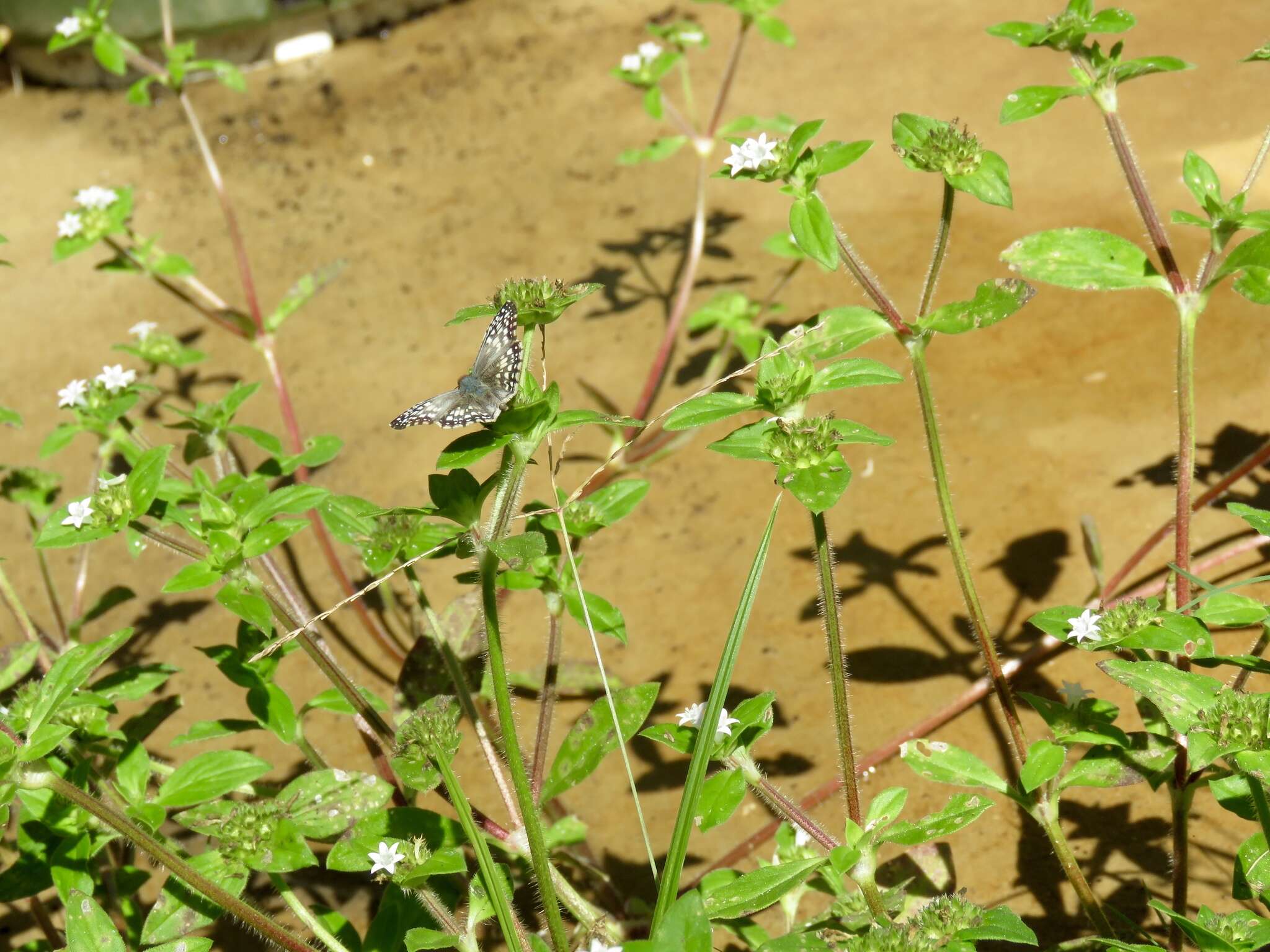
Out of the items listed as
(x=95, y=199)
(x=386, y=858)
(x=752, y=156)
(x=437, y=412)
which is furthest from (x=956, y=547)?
(x=95, y=199)

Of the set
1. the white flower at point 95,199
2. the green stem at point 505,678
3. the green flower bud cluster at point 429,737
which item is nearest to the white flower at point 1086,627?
the green stem at point 505,678

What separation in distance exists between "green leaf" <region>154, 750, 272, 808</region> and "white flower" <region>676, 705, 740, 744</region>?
2.89 feet

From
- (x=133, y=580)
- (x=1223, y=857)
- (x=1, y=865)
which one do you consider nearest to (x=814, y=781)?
(x=1223, y=857)

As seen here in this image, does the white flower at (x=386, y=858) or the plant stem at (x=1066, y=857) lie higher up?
the white flower at (x=386, y=858)

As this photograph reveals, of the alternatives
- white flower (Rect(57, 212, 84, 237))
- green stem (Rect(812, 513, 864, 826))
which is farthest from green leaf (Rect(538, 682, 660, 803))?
white flower (Rect(57, 212, 84, 237))

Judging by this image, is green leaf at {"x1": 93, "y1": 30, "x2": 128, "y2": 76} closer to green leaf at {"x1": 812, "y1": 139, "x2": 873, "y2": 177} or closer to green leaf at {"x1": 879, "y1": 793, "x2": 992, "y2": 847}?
green leaf at {"x1": 812, "y1": 139, "x2": 873, "y2": 177}

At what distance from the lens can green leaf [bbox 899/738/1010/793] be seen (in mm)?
2504

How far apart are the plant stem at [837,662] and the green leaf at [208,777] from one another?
1.18 meters

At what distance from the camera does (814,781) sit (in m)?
3.25

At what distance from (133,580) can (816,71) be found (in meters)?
4.08

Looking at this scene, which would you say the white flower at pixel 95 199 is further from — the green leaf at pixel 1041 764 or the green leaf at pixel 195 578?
the green leaf at pixel 1041 764

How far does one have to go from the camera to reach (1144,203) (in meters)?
2.74

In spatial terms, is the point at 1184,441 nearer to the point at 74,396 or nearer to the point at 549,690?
the point at 549,690

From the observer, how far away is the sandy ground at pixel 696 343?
3479 mm
